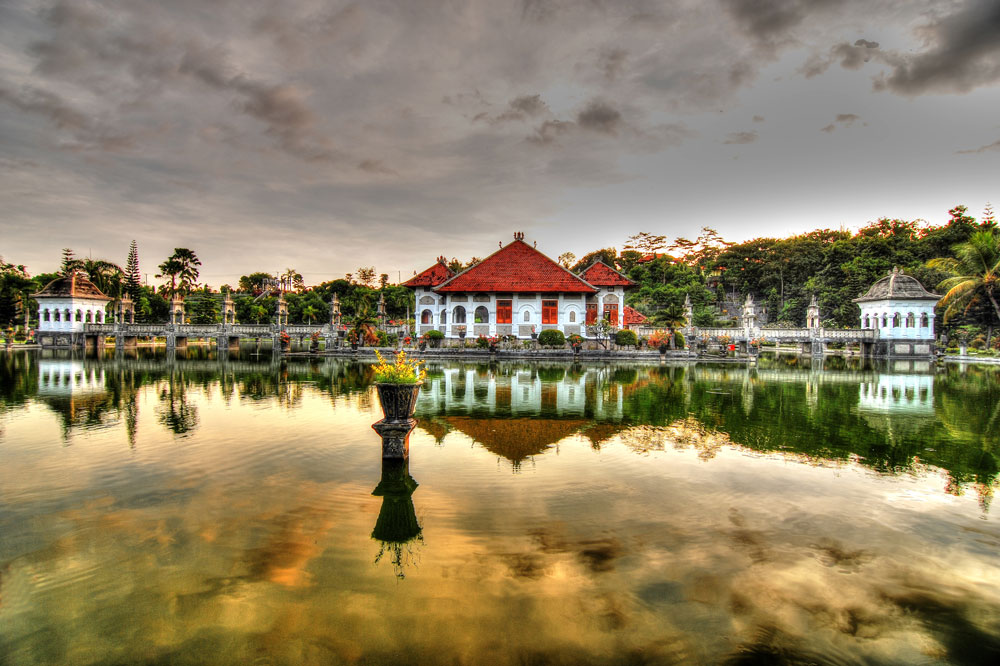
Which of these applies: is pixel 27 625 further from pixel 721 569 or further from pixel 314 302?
pixel 314 302

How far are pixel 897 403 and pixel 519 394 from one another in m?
10.4

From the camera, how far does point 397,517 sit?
512 cm

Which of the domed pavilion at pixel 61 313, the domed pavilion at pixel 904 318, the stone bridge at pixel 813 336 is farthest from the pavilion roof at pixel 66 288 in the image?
the domed pavilion at pixel 904 318

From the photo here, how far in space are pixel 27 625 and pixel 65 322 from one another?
48.1m

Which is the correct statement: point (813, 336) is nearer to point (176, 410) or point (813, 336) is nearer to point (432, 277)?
point (432, 277)

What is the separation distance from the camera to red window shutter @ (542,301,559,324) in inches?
1334

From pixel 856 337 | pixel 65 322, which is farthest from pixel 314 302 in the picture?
pixel 856 337

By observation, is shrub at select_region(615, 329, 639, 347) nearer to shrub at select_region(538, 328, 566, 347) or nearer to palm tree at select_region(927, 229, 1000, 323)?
shrub at select_region(538, 328, 566, 347)

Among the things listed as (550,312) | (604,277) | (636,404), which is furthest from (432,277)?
(636,404)

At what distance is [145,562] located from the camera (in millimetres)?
4109

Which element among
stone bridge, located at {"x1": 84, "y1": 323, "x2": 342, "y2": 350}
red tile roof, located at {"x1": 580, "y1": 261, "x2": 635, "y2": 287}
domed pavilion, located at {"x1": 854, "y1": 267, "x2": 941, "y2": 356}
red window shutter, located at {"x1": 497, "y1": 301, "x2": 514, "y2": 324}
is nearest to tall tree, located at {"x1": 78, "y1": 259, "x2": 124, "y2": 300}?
stone bridge, located at {"x1": 84, "y1": 323, "x2": 342, "y2": 350}

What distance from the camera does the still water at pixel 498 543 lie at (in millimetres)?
3178

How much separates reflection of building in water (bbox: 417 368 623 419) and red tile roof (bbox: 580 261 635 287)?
14.8 meters

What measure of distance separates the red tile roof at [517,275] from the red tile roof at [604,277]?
1.68 meters
